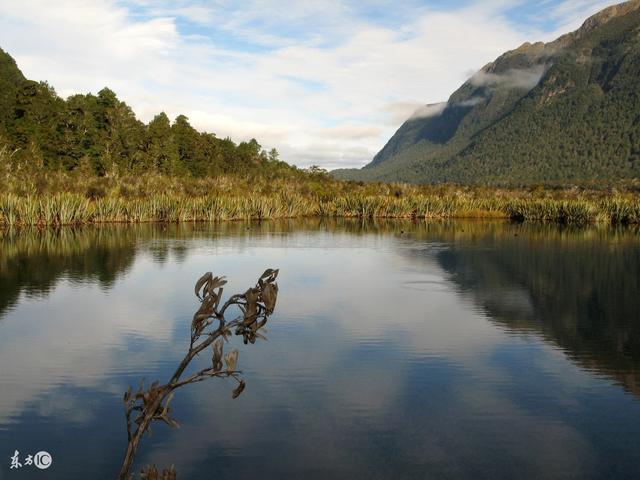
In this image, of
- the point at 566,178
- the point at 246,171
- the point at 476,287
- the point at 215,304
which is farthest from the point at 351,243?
the point at 566,178

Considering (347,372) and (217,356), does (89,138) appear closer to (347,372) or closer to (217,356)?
(347,372)

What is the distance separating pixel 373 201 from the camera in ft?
180

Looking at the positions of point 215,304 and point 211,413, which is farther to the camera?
point 211,413

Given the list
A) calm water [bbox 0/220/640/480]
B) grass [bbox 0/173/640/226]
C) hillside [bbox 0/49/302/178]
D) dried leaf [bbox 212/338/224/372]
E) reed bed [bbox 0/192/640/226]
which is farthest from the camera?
hillside [bbox 0/49/302/178]

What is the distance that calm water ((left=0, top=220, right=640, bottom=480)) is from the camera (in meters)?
7.34

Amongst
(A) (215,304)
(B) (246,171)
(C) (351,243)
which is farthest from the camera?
(B) (246,171)

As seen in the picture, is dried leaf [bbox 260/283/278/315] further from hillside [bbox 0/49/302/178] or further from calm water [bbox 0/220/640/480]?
hillside [bbox 0/49/302/178]

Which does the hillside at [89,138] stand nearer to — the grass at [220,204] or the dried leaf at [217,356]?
the grass at [220,204]

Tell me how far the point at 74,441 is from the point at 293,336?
589cm

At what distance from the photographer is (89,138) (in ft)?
235

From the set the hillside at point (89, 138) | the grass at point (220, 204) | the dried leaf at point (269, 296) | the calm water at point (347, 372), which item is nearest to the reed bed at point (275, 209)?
the grass at point (220, 204)

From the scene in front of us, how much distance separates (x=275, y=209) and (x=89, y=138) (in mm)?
31712

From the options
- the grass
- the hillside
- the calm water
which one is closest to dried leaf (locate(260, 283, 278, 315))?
the calm water

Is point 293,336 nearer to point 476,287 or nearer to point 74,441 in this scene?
point 74,441
